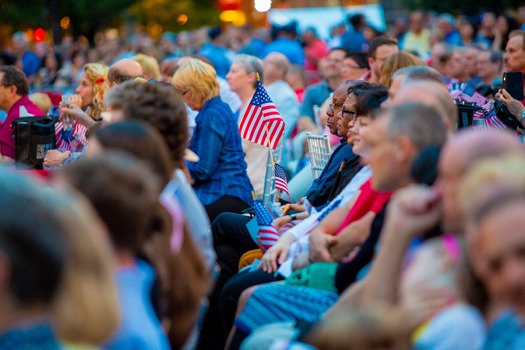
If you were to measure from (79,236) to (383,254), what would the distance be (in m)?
1.27

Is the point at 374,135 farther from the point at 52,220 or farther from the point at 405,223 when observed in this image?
the point at 52,220

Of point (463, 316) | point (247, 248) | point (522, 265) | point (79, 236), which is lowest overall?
point (247, 248)

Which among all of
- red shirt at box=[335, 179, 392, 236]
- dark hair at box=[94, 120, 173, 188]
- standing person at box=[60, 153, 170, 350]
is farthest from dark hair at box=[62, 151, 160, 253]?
red shirt at box=[335, 179, 392, 236]

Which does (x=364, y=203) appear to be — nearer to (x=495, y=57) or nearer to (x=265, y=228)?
(x=265, y=228)

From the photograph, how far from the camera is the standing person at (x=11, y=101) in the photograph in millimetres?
9039

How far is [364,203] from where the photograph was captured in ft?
16.2

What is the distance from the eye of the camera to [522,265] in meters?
2.73

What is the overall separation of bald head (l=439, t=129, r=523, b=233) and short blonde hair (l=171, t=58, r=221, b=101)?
462 centimetres

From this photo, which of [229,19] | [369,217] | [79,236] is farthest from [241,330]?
[229,19]

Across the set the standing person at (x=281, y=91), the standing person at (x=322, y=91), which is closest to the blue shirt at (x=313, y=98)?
the standing person at (x=322, y=91)

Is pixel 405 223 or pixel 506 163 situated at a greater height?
pixel 506 163

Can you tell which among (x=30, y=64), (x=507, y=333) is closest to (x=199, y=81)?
(x=507, y=333)

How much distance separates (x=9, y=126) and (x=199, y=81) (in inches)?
90.6

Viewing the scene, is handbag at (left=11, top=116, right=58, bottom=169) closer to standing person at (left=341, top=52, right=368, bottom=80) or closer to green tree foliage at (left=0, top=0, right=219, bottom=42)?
standing person at (left=341, top=52, right=368, bottom=80)
